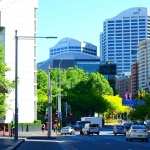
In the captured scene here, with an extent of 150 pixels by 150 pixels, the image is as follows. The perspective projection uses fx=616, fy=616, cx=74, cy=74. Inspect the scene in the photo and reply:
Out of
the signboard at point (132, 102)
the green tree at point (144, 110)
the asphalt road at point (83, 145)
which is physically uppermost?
the signboard at point (132, 102)

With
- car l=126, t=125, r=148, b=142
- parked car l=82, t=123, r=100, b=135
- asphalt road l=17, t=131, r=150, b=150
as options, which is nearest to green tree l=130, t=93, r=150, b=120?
parked car l=82, t=123, r=100, b=135

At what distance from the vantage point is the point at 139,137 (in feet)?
189

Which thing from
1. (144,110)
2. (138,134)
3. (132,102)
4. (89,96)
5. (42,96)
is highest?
(89,96)

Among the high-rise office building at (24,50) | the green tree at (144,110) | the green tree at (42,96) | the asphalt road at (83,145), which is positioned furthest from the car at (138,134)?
the green tree at (144,110)

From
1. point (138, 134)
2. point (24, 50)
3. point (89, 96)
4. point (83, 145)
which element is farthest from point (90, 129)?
point (89, 96)

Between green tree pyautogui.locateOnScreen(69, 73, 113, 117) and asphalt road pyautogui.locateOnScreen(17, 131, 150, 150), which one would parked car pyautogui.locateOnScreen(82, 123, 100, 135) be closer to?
asphalt road pyautogui.locateOnScreen(17, 131, 150, 150)

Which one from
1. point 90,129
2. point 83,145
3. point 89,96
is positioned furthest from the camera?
point 89,96

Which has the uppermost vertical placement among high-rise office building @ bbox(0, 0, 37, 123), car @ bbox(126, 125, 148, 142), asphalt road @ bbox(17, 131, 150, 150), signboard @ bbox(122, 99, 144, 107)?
high-rise office building @ bbox(0, 0, 37, 123)

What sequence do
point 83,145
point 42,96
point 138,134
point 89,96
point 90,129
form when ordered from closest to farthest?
point 83,145
point 138,134
point 90,129
point 42,96
point 89,96

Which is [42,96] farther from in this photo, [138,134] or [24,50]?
[138,134]

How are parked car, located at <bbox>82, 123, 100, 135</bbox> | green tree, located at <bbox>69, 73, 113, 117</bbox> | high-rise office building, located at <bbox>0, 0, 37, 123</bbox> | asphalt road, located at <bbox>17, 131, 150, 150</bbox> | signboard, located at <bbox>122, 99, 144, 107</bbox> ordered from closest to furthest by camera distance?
asphalt road, located at <bbox>17, 131, 150, 150</bbox>
parked car, located at <bbox>82, 123, 100, 135</bbox>
high-rise office building, located at <bbox>0, 0, 37, 123</bbox>
signboard, located at <bbox>122, 99, 144, 107</bbox>
green tree, located at <bbox>69, 73, 113, 117</bbox>

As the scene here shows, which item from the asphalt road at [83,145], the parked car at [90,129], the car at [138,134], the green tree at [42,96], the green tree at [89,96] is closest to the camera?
the asphalt road at [83,145]

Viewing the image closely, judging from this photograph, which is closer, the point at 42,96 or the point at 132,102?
Answer: the point at 42,96

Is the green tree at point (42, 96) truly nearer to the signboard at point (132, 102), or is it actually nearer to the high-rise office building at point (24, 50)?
the high-rise office building at point (24, 50)
